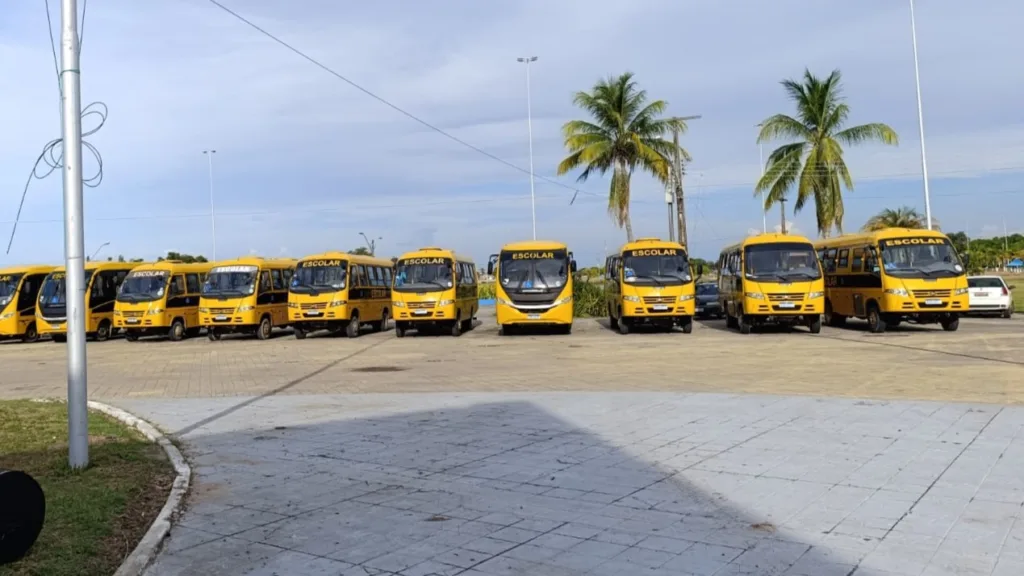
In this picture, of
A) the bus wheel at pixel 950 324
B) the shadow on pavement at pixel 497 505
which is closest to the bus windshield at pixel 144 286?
the shadow on pavement at pixel 497 505

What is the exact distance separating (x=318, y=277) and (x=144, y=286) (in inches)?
253

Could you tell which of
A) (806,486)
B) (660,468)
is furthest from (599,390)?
(806,486)

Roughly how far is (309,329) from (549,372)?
13164 millimetres

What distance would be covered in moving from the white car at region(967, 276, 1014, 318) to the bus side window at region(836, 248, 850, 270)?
6166 millimetres

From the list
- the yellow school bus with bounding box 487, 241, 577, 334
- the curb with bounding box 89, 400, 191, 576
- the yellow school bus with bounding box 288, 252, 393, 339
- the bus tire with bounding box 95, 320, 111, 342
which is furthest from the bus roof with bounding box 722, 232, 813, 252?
the bus tire with bounding box 95, 320, 111, 342

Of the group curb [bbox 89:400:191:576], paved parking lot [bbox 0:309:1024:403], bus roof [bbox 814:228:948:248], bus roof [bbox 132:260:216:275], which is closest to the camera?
curb [bbox 89:400:191:576]

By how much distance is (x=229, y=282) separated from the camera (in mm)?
26109

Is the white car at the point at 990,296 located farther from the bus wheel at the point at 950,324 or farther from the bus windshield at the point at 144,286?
the bus windshield at the point at 144,286

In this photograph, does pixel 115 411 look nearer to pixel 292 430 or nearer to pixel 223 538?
pixel 292 430

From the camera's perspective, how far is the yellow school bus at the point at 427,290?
946 inches

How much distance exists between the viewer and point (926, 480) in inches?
257

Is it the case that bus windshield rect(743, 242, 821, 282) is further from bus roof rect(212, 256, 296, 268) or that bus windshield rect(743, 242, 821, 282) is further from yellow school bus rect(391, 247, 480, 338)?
bus roof rect(212, 256, 296, 268)

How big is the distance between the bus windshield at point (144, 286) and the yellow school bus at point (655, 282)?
15164 millimetres

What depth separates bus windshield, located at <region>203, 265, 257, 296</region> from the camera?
26016mm
